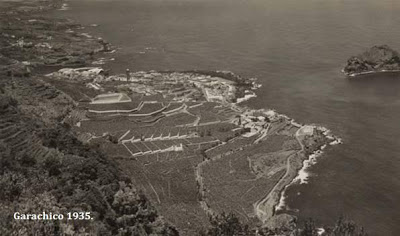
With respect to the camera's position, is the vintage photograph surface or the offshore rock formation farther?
the offshore rock formation

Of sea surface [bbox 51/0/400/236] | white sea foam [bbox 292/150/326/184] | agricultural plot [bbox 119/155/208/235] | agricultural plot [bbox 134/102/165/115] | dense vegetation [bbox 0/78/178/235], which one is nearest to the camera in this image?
dense vegetation [bbox 0/78/178/235]

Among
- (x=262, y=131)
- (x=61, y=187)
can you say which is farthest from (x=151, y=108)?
(x=61, y=187)

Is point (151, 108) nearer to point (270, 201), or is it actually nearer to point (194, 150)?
point (194, 150)

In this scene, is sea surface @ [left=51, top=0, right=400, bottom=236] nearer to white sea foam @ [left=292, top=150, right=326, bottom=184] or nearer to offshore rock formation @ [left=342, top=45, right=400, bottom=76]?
white sea foam @ [left=292, top=150, right=326, bottom=184]

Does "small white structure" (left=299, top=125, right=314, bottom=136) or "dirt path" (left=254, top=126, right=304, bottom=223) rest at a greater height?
"small white structure" (left=299, top=125, right=314, bottom=136)

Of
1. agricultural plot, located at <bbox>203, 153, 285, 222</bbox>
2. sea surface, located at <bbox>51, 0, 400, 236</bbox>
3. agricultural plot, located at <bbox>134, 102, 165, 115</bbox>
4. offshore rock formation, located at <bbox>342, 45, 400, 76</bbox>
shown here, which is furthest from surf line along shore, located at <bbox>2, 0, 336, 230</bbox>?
offshore rock formation, located at <bbox>342, 45, 400, 76</bbox>

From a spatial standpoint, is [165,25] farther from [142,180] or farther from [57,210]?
[57,210]

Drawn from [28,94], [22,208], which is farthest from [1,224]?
[28,94]
